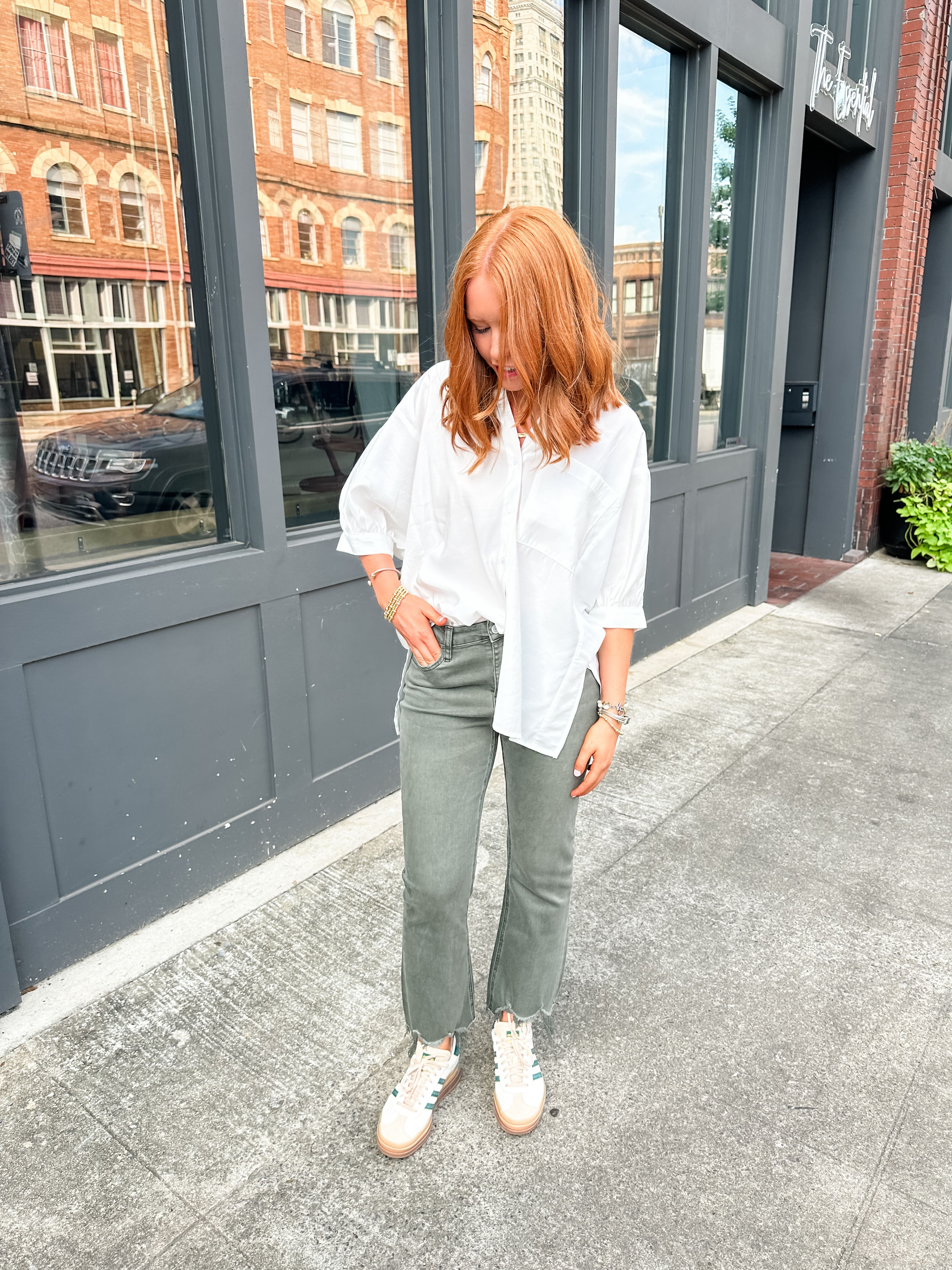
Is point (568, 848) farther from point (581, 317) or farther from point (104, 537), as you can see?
point (104, 537)

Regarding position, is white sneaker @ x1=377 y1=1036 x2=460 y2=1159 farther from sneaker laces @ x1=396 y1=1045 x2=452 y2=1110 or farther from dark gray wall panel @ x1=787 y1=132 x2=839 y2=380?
dark gray wall panel @ x1=787 y1=132 x2=839 y2=380

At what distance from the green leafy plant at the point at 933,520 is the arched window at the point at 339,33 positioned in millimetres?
6398

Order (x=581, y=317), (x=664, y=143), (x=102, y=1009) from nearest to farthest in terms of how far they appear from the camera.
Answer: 1. (x=581, y=317)
2. (x=102, y=1009)
3. (x=664, y=143)

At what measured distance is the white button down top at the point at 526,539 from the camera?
1.76m

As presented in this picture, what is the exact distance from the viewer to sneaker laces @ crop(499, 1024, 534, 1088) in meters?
2.19

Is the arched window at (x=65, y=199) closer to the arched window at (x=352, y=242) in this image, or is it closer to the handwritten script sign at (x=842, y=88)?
the arched window at (x=352, y=242)

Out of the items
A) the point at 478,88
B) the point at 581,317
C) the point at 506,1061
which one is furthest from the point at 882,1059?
the point at 478,88

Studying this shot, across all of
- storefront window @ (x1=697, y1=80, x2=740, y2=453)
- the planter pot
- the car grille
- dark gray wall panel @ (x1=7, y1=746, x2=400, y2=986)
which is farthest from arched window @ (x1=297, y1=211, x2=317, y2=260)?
the planter pot

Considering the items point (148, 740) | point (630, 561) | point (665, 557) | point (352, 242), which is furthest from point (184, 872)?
point (665, 557)

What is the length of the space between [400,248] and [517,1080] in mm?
3148

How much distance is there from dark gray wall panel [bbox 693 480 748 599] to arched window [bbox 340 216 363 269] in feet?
9.85

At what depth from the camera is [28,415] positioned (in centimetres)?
265

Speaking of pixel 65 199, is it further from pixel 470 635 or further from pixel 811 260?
pixel 811 260

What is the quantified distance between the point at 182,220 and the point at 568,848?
7.74 ft
